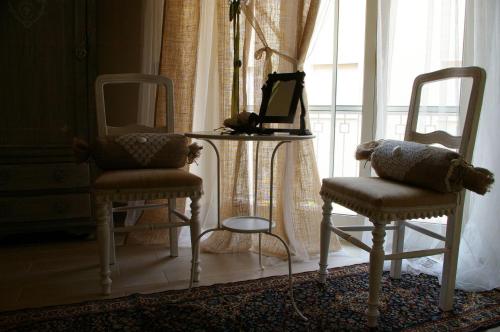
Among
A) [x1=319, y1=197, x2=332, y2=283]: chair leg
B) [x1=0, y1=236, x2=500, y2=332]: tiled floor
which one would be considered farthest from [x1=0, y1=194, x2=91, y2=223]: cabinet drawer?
[x1=319, y1=197, x2=332, y2=283]: chair leg

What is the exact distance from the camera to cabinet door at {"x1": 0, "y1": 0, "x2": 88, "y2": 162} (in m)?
2.38

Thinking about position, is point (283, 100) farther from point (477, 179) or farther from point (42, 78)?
point (42, 78)

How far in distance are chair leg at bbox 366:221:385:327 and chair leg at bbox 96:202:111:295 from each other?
3.80ft

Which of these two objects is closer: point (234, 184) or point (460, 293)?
point (460, 293)

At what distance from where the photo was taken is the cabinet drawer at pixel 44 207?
2430 millimetres

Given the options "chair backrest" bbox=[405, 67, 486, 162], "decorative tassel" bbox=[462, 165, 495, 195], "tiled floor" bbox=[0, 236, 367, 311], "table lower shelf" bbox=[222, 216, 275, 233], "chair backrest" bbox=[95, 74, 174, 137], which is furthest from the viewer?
"chair backrest" bbox=[95, 74, 174, 137]

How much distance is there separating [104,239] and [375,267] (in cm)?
118

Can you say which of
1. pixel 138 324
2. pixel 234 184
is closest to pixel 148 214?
pixel 234 184

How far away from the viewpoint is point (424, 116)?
216 cm

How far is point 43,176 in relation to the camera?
2.48 m

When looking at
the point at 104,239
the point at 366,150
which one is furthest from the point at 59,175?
the point at 366,150

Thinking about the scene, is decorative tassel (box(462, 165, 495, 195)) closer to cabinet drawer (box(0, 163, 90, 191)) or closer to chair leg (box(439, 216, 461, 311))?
chair leg (box(439, 216, 461, 311))

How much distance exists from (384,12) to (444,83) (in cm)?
54

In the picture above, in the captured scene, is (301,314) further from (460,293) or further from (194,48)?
(194,48)
